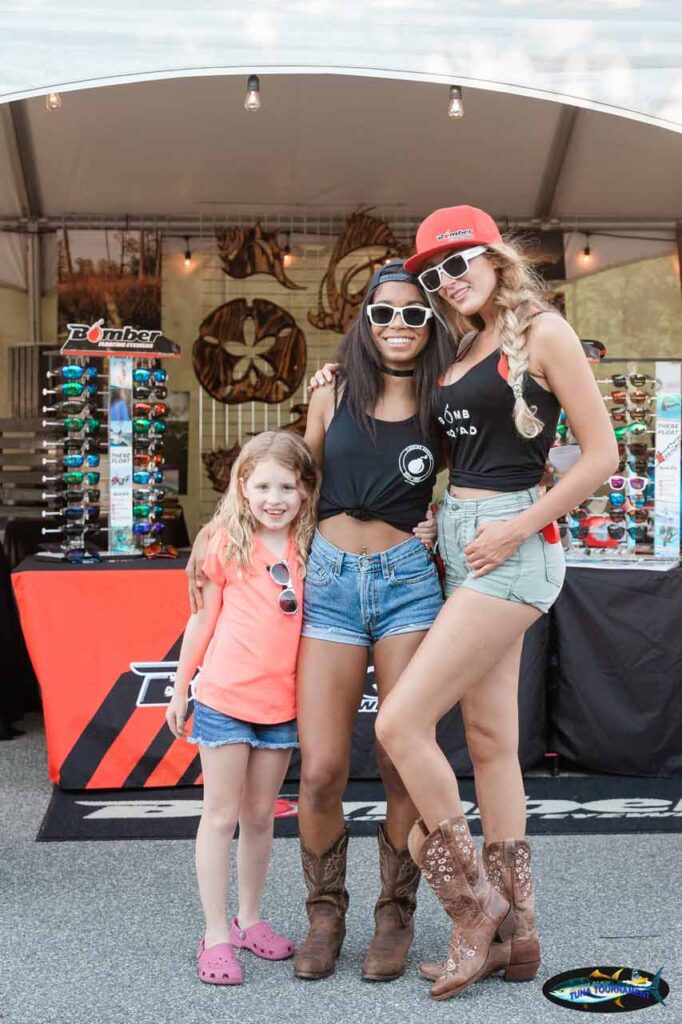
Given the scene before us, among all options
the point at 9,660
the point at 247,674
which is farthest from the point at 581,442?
the point at 9,660

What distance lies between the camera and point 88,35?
3756mm

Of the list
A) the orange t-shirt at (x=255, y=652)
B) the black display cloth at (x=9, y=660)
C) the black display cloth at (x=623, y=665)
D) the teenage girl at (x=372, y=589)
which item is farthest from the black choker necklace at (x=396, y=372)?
the black display cloth at (x=9, y=660)

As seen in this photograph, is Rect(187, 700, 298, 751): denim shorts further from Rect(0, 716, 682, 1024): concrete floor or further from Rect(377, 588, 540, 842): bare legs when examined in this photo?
Rect(0, 716, 682, 1024): concrete floor

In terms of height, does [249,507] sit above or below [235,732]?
above

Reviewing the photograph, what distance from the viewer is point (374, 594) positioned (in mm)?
2701

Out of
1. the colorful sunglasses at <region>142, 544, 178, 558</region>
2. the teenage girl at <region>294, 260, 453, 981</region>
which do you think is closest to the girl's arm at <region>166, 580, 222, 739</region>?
the teenage girl at <region>294, 260, 453, 981</region>

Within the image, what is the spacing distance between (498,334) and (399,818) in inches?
43.6

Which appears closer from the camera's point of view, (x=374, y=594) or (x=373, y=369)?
(x=374, y=594)

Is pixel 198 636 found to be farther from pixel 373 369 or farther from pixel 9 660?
pixel 9 660

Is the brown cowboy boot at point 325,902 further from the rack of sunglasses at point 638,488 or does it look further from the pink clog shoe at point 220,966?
the rack of sunglasses at point 638,488

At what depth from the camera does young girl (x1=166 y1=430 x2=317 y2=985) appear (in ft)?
9.00

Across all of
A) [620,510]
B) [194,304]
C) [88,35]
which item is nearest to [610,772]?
[620,510]

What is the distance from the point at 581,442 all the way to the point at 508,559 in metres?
0.30

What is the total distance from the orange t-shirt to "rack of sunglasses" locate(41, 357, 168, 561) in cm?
166
